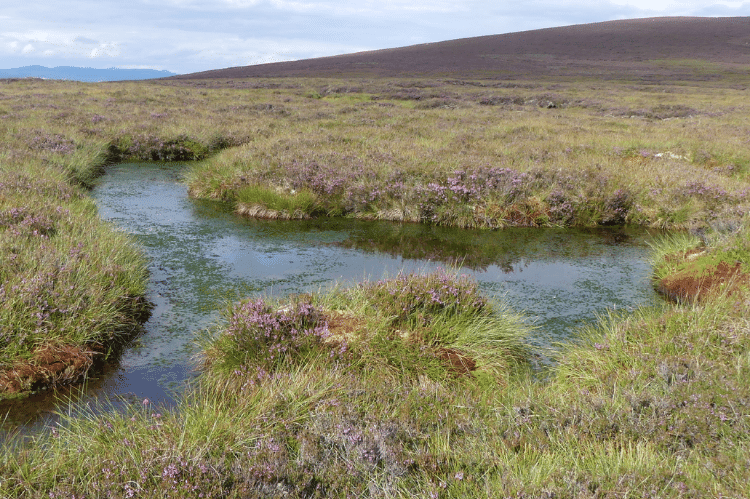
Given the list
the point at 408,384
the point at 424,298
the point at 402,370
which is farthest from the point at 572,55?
the point at 408,384

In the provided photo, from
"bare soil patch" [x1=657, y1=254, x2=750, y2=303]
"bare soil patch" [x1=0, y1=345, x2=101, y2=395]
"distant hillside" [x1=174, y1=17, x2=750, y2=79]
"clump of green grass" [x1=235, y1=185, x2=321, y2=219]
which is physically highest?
"distant hillside" [x1=174, y1=17, x2=750, y2=79]

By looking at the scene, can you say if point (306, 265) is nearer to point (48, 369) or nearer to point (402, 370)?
point (402, 370)

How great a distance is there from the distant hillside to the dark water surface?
6608 centimetres

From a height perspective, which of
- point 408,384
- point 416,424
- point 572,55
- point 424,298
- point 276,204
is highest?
point 572,55

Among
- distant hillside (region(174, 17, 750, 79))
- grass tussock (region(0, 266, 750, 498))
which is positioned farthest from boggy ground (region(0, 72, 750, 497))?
distant hillside (region(174, 17, 750, 79))

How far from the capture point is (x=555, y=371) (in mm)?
5457

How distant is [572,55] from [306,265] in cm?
10111

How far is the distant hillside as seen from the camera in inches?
A: 3118

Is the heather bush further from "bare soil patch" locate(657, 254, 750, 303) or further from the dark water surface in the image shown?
"bare soil patch" locate(657, 254, 750, 303)

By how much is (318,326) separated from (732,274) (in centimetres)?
570

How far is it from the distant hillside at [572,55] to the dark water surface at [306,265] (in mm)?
66085

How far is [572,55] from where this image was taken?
313 ft

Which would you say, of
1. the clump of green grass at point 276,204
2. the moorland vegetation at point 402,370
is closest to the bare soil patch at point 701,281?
the moorland vegetation at point 402,370

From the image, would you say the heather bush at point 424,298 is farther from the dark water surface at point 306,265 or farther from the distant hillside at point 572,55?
the distant hillside at point 572,55
